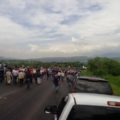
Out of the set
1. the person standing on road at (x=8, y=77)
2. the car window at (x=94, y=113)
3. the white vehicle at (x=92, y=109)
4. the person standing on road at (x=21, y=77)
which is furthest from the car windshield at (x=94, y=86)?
the person standing on road at (x=21, y=77)

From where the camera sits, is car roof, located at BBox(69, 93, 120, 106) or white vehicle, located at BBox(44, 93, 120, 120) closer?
white vehicle, located at BBox(44, 93, 120, 120)

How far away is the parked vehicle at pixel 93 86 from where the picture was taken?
1486cm

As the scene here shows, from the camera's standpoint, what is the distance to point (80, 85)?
15.5 meters

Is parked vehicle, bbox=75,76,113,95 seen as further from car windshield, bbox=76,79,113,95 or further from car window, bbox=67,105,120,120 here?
car window, bbox=67,105,120,120

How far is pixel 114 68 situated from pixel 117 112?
114261 mm

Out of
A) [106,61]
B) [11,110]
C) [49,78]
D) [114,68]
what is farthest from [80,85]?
[106,61]

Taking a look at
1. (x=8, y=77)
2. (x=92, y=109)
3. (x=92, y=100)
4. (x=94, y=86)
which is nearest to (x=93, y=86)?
(x=94, y=86)

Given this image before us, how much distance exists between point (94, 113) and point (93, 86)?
8818mm

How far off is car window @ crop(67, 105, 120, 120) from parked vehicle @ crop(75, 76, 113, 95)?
27.5 ft

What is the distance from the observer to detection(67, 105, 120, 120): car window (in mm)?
6199

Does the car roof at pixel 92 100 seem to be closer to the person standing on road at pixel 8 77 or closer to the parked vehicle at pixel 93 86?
the parked vehicle at pixel 93 86

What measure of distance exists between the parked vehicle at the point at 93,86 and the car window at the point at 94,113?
839 centimetres

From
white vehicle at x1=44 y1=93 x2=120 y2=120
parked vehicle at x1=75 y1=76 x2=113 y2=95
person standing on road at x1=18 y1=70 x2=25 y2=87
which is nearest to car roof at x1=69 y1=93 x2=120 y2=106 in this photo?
white vehicle at x1=44 y1=93 x2=120 y2=120

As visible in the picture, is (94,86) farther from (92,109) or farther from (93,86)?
(92,109)
